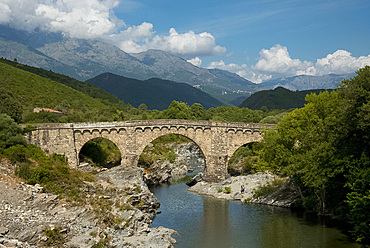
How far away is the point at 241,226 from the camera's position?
1332 inches

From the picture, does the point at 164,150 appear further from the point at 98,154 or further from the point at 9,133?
the point at 9,133

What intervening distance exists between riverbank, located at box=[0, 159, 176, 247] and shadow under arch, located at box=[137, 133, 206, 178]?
729 inches

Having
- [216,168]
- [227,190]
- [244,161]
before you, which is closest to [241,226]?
[227,190]

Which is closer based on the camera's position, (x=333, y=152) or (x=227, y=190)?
(x=333, y=152)

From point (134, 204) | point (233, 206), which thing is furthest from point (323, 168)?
point (134, 204)

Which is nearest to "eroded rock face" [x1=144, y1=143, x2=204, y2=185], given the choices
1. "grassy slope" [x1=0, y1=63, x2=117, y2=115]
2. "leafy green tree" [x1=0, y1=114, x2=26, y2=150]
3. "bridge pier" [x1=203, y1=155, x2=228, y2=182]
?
"bridge pier" [x1=203, y1=155, x2=228, y2=182]

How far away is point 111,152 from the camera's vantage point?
58.6 metres

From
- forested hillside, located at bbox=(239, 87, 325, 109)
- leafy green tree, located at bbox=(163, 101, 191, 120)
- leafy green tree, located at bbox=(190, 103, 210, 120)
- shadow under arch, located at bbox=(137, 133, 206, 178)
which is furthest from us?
forested hillside, located at bbox=(239, 87, 325, 109)

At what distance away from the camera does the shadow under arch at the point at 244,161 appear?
176 feet

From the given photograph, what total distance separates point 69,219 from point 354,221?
22.7m

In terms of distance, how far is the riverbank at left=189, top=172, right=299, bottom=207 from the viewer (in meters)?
40.4

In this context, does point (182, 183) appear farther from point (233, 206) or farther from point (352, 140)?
point (352, 140)

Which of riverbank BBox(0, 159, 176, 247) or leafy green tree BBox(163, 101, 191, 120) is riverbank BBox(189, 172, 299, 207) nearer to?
riverbank BBox(0, 159, 176, 247)

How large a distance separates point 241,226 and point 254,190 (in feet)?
32.6
